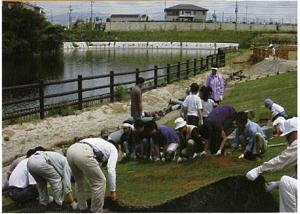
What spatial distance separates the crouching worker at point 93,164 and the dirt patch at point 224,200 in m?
0.29

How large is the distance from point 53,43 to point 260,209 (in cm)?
5338

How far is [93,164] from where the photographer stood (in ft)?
18.7

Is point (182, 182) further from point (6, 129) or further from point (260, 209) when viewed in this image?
point (6, 129)

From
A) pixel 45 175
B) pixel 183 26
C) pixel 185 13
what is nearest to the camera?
pixel 45 175

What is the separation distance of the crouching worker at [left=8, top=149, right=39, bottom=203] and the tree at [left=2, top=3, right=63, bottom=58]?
29.2m

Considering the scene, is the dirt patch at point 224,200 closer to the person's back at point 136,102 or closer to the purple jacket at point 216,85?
the person's back at point 136,102

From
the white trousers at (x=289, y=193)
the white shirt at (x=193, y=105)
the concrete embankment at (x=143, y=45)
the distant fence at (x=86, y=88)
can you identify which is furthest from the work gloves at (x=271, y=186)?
the concrete embankment at (x=143, y=45)

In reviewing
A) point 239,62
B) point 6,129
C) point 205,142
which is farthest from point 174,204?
point 239,62

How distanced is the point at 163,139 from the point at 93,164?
2.22 m

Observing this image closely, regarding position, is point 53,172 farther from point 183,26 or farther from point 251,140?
point 183,26

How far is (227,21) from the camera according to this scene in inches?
3765

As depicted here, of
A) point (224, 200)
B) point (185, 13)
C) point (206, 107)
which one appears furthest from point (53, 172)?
point (185, 13)

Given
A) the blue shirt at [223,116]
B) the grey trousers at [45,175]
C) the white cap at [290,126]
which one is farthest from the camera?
the blue shirt at [223,116]

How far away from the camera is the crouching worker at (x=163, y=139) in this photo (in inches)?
302
